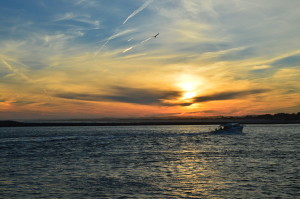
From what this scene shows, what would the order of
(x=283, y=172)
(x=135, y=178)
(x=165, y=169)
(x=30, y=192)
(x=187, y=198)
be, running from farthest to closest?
(x=165, y=169), (x=283, y=172), (x=135, y=178), (x=30, y=192), (x=187, y=198)

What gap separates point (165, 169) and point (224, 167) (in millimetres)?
7017

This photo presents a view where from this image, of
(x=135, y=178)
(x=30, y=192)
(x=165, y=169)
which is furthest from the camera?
(x=165, y=169)

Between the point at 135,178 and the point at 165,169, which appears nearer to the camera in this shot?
the point at 135,178

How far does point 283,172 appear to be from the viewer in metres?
30.0

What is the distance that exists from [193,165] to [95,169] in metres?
11.9

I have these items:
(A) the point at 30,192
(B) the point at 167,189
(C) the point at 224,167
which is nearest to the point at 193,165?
(C) the point at 224,167

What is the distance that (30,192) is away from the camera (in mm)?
22422

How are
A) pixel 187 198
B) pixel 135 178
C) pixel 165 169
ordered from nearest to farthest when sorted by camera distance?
pixel 187 198, pixel 135 178, pixel 165 169

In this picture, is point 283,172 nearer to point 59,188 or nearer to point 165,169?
point 165,169

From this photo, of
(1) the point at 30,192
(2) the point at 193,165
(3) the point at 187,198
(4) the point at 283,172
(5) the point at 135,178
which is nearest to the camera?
(3) the point at 187,198

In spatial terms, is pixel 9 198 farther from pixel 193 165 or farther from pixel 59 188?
pixel 193 165

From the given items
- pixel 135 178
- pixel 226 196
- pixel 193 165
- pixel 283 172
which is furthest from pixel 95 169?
pixel 283 172

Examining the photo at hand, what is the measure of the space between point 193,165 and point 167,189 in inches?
521

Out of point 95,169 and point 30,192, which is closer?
point 30,192
